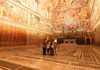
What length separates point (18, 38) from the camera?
14867mm

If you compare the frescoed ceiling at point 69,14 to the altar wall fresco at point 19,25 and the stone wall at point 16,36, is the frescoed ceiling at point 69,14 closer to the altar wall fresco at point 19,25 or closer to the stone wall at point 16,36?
the altar wall fresco at point 19,25

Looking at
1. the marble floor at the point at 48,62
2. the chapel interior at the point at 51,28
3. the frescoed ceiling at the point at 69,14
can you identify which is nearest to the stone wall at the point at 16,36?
the chapel interior at the point at 51,28

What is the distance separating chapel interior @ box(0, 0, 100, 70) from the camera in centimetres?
918

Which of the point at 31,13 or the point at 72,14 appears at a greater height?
the point at 72,14

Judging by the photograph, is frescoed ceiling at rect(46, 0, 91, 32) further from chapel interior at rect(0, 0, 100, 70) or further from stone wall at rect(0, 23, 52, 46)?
stone wall at rect(0, 23, 52, 46)

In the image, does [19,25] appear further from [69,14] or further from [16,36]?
[69,14]

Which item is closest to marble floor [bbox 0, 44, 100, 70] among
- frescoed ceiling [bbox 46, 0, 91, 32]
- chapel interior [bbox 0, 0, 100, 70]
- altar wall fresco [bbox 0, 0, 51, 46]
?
chapel interior [bbox 0, 0, 100, 70]

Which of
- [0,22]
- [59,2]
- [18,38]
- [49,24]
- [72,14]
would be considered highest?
[59,2]

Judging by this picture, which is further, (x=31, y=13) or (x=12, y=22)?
(x=31, y=13)

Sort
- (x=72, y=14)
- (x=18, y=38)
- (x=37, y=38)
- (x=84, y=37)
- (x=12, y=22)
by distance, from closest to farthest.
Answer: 1. (x=12, y=22)
2. (x=18, y=38)
3. (x=37, y=38)
4. (x=84, y=37)
5. (x=72, y=14)

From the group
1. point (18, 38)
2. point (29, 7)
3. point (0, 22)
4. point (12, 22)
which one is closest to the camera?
point (0, 22)

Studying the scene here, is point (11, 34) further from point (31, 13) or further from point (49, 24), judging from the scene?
point (49, 24)

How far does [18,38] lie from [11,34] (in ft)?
5.23

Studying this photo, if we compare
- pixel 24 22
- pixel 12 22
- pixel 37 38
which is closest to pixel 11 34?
pixel 12 22
